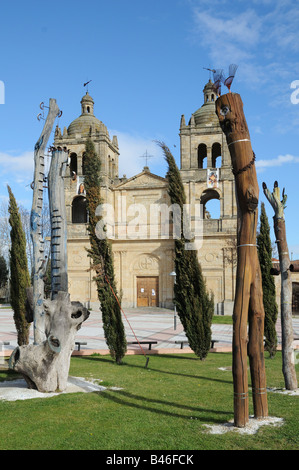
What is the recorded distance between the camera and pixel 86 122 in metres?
37.9

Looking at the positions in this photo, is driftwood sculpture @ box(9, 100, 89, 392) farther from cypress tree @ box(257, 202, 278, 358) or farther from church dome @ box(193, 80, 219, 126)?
church dome @ box(193, 80, 219, 126)

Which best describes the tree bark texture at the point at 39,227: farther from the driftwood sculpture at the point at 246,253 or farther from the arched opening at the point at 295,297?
the arched opening at the point at 295,297

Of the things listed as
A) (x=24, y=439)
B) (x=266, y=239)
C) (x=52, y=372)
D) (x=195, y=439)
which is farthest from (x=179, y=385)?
(x=266, y=239)

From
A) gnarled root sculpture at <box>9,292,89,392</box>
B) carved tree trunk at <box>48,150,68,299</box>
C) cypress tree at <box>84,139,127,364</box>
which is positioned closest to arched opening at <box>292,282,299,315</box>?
cypress tree at <box>84,139,127,364</box>

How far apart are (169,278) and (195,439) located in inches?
1201

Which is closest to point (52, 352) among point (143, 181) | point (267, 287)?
point (267, 287)

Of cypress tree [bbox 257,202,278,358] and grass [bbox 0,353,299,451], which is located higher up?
cypress tree [bbox 257,202,278,358]

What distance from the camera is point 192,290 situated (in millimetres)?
13031

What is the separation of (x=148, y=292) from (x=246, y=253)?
3099 cm

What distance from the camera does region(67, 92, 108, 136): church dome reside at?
123ft

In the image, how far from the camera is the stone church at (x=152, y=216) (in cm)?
3500

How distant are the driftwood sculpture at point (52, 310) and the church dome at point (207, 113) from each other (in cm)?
2811

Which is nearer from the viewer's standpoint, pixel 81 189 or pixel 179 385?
pixel 179 385
